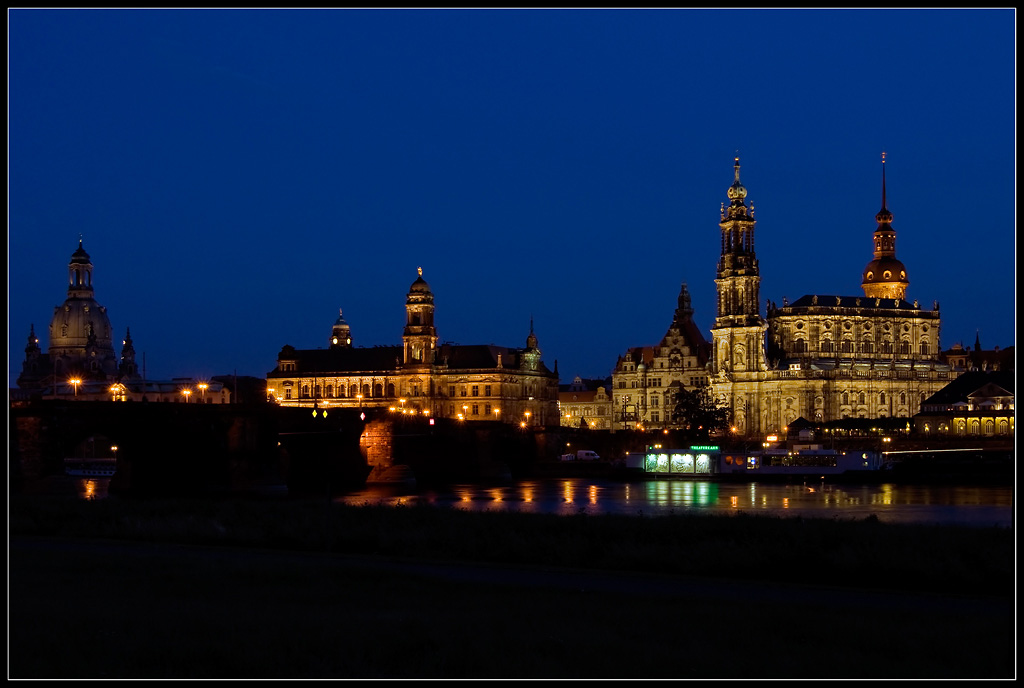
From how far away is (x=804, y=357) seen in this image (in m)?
192

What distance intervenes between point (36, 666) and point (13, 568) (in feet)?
41.8

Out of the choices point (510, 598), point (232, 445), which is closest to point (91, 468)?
point (232, 445)

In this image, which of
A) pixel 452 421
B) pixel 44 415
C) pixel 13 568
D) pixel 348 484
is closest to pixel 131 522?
pixel 13 568

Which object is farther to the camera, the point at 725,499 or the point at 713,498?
the point at 713,498

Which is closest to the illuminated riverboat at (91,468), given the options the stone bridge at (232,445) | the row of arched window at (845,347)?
the stone bridge at (232,445)

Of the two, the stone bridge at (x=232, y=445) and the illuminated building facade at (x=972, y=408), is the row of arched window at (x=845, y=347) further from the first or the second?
the stone bridge at (x=232, y=445)

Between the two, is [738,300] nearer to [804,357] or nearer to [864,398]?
[804,357]

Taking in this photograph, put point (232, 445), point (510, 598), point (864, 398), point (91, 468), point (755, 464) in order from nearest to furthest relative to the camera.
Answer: point (510, 598), point (232, 445), point (755, 464), point (91, 468), point (864, 398)

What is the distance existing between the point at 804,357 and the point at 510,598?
16955 cm

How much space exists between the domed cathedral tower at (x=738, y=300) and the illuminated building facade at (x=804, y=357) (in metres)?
0.14

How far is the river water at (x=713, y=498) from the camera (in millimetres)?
76750

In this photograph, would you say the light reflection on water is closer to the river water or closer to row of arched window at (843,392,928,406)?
the river water

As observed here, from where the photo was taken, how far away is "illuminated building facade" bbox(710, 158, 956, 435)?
190375 millimetres

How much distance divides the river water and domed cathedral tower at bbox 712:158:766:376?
211ft
